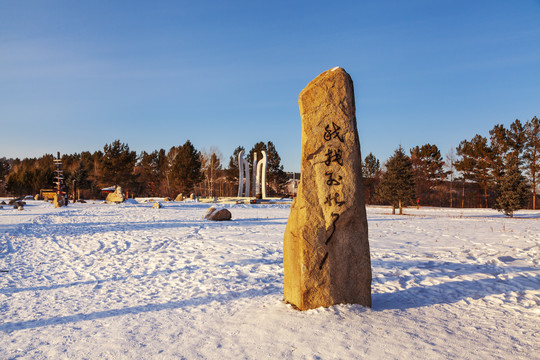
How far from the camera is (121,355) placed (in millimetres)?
3766

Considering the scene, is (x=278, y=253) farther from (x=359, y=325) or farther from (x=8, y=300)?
(x=8, y=300)

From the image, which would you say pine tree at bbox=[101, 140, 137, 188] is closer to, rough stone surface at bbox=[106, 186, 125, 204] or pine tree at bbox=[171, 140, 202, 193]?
pine tree at bbox=[171, 140, 202, 193]

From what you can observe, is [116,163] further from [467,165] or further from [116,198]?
[467,165]

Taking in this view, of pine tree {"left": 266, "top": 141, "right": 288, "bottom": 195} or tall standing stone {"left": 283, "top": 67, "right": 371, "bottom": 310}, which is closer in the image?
tall standing stone {"left": 283, "top": 67, "right": 371, "bottom": 310}

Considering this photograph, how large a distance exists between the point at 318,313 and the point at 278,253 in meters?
4.48

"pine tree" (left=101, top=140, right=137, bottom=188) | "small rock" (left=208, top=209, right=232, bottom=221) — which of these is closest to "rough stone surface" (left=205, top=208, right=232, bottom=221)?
"small rock" (left=208, top=209, right=232, bottom=221)

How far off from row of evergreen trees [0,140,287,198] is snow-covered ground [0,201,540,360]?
1563 inches

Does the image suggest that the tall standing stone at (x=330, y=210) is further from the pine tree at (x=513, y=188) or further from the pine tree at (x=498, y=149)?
the pine tree at (x=498, y=149)

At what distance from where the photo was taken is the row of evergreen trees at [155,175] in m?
49.0

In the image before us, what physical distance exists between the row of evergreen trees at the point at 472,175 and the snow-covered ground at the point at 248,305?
14.5 metres

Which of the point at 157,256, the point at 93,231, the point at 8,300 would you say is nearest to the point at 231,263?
the point at 157,256

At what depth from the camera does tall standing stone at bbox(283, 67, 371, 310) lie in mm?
4816

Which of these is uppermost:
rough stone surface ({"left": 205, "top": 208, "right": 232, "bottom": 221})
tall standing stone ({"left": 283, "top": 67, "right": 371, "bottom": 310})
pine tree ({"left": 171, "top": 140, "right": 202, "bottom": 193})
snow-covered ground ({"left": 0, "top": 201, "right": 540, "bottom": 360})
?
pine tree ({"left": 171, "top": 140, "right": 202, "bottom": 193})

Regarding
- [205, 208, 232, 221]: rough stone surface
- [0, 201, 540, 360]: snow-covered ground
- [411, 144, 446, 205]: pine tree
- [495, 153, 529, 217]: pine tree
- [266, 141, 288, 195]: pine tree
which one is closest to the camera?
[0, 201, 540, 360]: snow-covered ground
